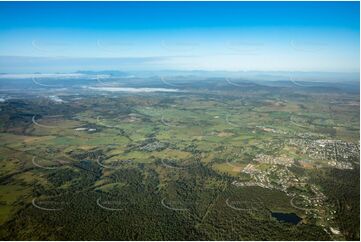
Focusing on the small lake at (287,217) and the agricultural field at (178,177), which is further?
the small lake at (287,217)

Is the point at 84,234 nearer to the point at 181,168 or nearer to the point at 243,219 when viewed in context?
the point at 243,219

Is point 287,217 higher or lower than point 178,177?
higher

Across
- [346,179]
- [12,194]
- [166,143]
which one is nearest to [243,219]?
[346,179]

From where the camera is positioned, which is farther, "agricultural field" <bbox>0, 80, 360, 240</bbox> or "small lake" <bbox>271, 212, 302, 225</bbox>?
"small lake" <bbox>271, 212, 302, 225</bbox>

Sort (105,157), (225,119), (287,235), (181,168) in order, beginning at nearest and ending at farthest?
(287,235)
(181,168)
(105,157)
(225,119)
